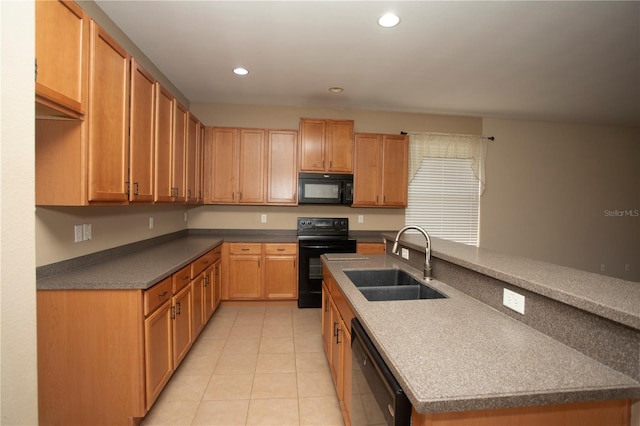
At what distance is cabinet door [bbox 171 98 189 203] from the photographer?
279cm

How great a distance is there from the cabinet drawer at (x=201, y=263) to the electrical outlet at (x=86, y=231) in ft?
2.55

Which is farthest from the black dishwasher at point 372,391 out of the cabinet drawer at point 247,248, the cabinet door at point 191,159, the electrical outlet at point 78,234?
the cabinet door at point 191,159

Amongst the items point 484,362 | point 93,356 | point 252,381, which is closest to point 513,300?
point 484,362

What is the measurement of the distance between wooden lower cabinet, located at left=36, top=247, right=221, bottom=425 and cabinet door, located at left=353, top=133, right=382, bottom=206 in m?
2.87

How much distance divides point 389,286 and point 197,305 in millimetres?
1794

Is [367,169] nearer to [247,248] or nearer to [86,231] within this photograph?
[247,248]

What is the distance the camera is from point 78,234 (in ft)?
6.54

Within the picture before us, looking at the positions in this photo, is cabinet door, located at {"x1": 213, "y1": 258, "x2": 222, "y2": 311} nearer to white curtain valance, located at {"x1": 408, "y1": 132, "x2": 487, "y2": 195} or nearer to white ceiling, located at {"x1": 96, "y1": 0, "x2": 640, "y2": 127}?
white ceiling, located at {"x1": 96, "y1": 0, "x2": 640, "y2": 127}

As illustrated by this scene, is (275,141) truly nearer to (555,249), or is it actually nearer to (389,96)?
(389,96)

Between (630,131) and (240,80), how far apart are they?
6.29 m

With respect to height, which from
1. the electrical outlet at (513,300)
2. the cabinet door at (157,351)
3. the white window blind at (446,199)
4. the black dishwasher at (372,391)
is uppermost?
the white window blind at (446,199)

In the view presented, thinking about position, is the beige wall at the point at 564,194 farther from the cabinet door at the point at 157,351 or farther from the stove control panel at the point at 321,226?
the cabinet door at the point at 157,351

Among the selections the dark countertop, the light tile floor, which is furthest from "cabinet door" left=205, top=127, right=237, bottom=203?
the light tile floor

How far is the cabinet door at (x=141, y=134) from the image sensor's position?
204 cm
